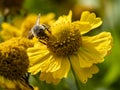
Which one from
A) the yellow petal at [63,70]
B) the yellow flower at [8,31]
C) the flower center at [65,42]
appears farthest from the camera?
the yellow flower at [8,31]

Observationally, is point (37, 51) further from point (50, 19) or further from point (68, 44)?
point (50, 19)

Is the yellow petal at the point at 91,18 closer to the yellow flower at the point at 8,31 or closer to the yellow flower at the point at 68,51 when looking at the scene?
the yellow flower at the point at 68,51

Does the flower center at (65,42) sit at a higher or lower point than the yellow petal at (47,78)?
higher

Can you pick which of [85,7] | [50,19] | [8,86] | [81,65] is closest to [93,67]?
[81,65]

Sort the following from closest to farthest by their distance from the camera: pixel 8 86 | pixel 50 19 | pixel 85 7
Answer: pixel 8 86, pixel 50 19, pixel 85 7

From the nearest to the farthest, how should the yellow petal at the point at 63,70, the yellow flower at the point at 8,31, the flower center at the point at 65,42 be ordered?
the yellow petal at the point at 63,70 → the flower center at the point at 65,42 → the yellow flower at the point at 8,31

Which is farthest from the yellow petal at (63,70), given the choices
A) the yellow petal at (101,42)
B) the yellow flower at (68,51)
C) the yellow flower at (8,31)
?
the yellow flower at (8,31)

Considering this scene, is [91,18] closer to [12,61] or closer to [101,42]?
[101,42]
